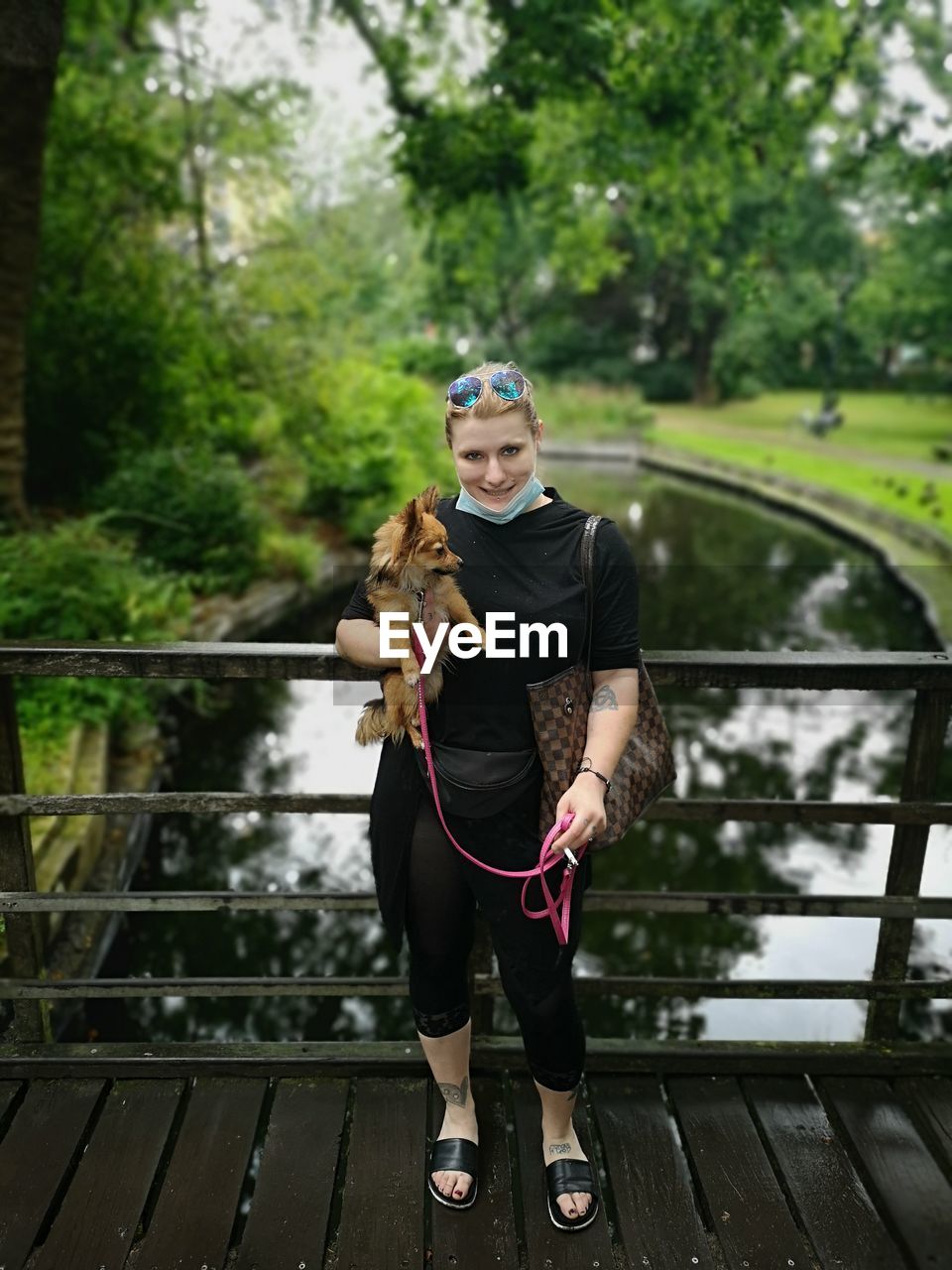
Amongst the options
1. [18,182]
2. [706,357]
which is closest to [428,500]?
[18,182]

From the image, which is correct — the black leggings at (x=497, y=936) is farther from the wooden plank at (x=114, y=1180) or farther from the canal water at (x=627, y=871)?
the wooden plank at (x=114, y=1180)

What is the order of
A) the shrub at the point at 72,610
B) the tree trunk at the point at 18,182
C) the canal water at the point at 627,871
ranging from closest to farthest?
the canal water at the point at 627,871 < the tree trunk at the point at 18,182 < the shrub at the point at 72,610

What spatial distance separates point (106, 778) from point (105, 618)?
1.14 m

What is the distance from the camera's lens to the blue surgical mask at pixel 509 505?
74.5 inches

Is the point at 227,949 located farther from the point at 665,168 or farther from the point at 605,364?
the point at 605,364

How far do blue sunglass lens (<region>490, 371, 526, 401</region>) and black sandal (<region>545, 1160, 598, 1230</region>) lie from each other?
1755mm

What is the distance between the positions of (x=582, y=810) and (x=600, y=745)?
130 mm

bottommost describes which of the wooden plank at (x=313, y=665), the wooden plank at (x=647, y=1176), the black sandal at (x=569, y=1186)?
the wooden plank at (x=647, y=1176)

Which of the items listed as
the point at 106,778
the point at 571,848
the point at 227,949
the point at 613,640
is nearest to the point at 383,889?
the point at 571,848

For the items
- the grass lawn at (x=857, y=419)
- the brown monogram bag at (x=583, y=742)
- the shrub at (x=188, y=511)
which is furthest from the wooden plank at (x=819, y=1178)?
the grass lawn at (x=857, y=419)

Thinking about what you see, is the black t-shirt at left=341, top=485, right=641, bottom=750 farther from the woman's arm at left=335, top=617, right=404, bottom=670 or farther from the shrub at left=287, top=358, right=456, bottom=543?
the shrub at left=287, top=358, right=456, bottom=543

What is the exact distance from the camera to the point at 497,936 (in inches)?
82.0

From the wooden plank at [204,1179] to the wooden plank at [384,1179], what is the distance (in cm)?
26

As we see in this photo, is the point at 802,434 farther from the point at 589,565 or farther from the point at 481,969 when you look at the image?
the point at 589,565
